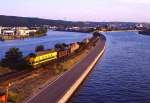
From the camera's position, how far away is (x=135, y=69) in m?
67.1

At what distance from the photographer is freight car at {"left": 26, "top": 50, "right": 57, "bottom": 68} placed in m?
54.1

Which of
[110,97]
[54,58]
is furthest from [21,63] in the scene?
[110,97]

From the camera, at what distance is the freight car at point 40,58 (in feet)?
177

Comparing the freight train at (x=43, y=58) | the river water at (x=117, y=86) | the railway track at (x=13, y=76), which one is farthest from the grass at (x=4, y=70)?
the river water at (x=117, y=86)

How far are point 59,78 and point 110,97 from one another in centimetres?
828

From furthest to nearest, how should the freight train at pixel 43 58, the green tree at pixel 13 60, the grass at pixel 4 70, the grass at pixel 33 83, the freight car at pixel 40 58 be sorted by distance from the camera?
the green tree at pixel 13 60
the freight train at pixel 43 58
the freight car at pixel 40 58
the grass at pixel 4 70
the grass at pixel 33 83

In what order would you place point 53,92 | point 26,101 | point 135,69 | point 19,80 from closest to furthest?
1. point 26,101
2. point 53,92
3. point 19,80
4. point 135,69

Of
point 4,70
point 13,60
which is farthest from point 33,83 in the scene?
point 13,60

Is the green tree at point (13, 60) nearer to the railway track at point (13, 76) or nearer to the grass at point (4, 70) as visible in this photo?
the grass at point (4, 70)

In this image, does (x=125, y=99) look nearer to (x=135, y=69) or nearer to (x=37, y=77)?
(x=37, y=77)

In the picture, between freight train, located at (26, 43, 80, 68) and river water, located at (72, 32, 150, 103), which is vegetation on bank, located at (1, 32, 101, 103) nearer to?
freight train, located at (26, 43, 80, 68)

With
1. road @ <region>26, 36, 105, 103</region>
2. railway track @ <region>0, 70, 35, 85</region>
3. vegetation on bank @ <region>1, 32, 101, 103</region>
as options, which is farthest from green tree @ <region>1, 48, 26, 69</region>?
road @ <region>26, 36, 105, 103</region>

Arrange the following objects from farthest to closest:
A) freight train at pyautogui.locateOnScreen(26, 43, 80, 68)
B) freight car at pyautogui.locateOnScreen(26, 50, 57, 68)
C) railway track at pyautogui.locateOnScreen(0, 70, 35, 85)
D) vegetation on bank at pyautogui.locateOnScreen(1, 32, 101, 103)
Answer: freight train at pyautogui.locateOnScreen(26, 43, 80, 68) < freight car at pyautogui.locateOnScreen(26, 50, 57, 68) < railway track at pyautogui.locateOnScreen(0, 70, 35, 85) < vegetation on bank at pyautogui.locateOnScreen(1, 32, 101, 103)

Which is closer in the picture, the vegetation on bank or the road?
the road
